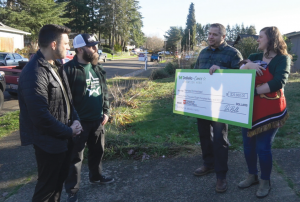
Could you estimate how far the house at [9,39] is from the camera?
2875cm

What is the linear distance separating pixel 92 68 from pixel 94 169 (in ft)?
4.50

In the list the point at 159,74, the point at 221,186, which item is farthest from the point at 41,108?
the point at 159,74

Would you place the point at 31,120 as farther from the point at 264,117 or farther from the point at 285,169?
the point at 285,169

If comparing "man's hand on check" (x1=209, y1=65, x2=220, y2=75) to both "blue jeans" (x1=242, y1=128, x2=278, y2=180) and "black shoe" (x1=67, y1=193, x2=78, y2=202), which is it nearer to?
"blue jeans" (x1=242, y1=128, x2=278, y2=180)

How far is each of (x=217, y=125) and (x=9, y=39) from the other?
32467 mm

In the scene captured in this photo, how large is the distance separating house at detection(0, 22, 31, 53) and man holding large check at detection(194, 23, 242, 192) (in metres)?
30.7

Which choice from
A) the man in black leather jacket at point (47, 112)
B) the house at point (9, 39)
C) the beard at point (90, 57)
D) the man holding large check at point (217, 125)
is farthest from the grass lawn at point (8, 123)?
the house at point (9, 39)

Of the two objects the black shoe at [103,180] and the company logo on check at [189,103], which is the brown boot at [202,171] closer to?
the company logo on check at [189,103]

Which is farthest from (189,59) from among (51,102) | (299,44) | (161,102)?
(51,102)

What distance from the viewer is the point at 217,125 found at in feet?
10.8

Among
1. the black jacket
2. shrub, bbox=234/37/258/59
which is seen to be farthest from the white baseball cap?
shrub, bbox=234/37/258/59

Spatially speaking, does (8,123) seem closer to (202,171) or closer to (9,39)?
(202,171)

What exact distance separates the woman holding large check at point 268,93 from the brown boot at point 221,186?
1.26 feet

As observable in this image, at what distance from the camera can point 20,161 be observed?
4.40 m
